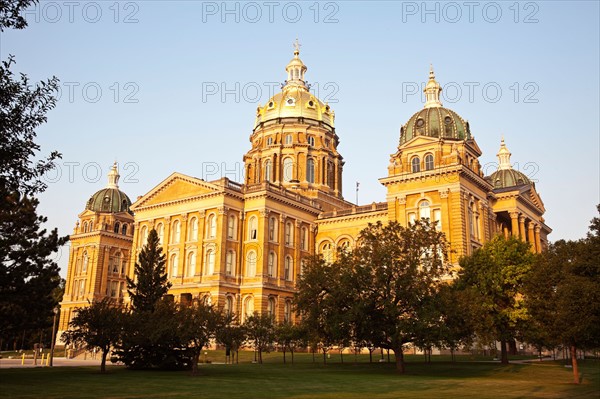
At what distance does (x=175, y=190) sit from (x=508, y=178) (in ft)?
131

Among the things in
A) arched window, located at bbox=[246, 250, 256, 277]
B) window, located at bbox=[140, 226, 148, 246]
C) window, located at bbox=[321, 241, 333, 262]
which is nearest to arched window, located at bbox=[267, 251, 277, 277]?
arched window, located at bbox=[246, 250, 256, 277]

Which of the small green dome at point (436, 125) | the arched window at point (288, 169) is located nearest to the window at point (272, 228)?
the arched window at point (288, 169)

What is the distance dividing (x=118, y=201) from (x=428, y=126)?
53.2 meters

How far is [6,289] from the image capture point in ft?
88.4

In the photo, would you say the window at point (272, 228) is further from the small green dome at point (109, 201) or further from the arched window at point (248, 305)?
the small green dome at point (109, 201)

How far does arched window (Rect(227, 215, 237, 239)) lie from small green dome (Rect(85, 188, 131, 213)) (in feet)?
112

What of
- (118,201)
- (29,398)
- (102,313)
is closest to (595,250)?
(29,398)

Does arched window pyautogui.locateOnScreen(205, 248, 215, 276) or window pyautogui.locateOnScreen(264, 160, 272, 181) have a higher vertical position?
window pyautogui.locateOnScreen(264, 160, 272, 181)

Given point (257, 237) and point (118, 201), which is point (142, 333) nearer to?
point (257, 237)

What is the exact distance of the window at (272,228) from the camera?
6450 cm

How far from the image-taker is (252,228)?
64.2m

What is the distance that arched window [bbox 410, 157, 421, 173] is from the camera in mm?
58969

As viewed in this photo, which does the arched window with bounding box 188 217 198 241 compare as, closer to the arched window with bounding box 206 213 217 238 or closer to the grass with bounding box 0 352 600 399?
the arched window with bounding box 206 213 217 238

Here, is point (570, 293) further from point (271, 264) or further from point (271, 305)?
point (271, 264)
